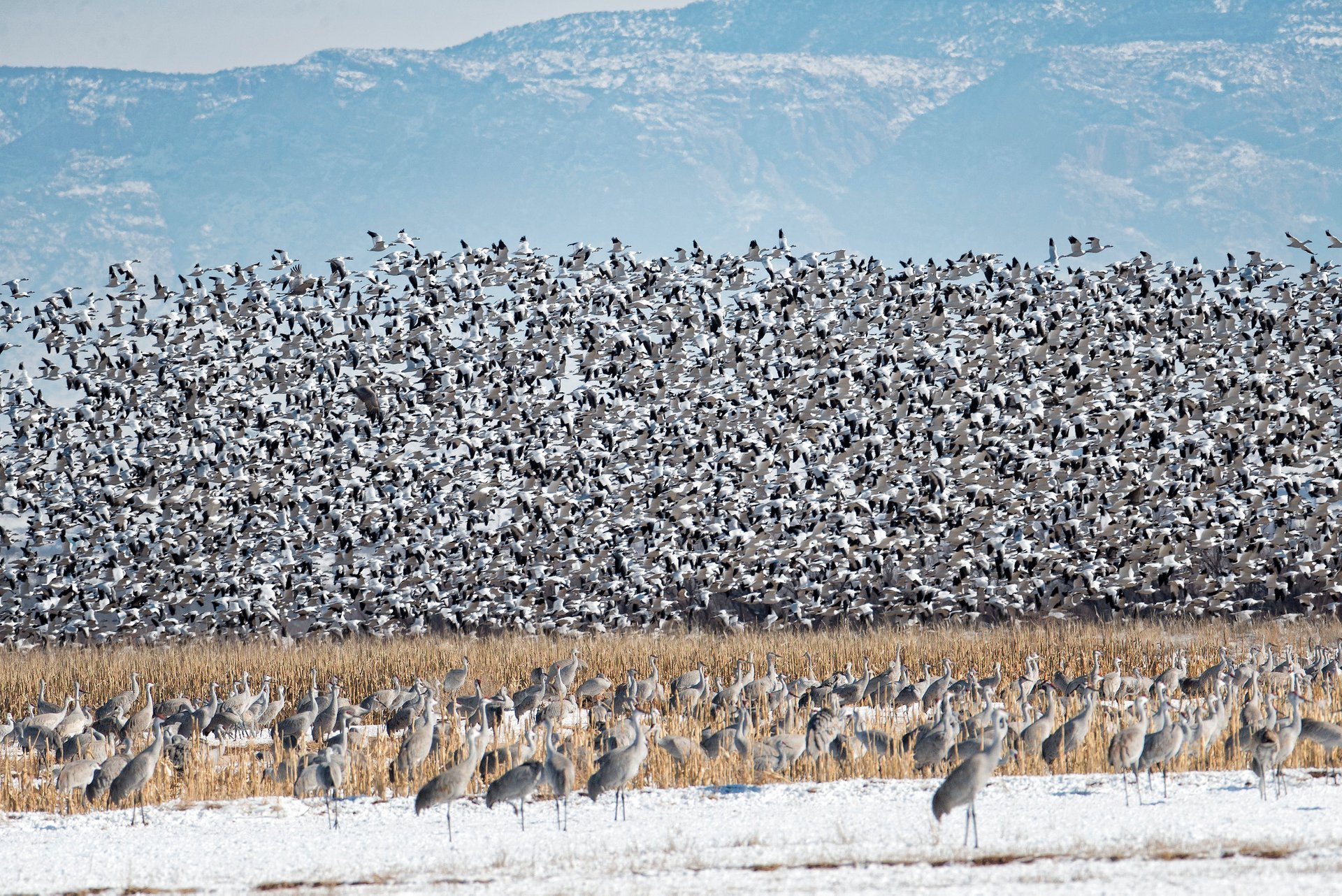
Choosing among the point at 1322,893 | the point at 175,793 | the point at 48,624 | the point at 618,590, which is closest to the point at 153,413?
the point at 48,624

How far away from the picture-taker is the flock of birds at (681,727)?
1327cm

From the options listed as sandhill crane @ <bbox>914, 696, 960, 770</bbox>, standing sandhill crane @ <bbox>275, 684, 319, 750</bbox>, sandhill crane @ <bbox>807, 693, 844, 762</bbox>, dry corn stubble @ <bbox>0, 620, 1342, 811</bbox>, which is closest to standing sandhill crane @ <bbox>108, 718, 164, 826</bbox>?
dry corn stubble @ <bbox>0, 620, 1342, 811</bbox>

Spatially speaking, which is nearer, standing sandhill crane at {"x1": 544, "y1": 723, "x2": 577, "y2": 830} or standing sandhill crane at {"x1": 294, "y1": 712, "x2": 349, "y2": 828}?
standing sandhill crane at {"x1": 544, "y1": 723, "x2": 577, "y2": 830}

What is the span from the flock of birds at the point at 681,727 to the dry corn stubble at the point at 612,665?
0.13m

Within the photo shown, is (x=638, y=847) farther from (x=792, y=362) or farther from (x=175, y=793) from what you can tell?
(x=792, y=362)

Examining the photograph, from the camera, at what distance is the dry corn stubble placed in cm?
1480

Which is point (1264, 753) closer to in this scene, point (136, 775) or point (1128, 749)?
point (1128, 749)

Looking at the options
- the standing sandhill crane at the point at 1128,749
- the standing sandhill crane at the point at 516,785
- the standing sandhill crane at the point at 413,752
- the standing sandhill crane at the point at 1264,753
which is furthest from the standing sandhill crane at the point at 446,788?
the standing sandhill crane at the point at 1264,753

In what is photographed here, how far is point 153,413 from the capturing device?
41.0 meters

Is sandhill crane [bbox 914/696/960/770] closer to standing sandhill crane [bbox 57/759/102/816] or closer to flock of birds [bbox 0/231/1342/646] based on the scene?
standing sandhill crane [bbox 57/759/102/816]

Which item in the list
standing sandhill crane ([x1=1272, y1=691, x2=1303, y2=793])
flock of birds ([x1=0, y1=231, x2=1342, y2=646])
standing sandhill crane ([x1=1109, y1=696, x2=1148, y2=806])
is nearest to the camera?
standing sandhill crane ([x1=1272, y1=691, x2=1303, y2=793])

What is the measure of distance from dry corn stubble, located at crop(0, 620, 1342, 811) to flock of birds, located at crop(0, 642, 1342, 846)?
5.1 inches

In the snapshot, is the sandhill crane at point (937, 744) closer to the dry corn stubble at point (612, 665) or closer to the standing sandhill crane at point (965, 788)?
the dry corn stubble at point (612, 665)

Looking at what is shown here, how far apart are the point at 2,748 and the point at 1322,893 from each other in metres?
14.0
